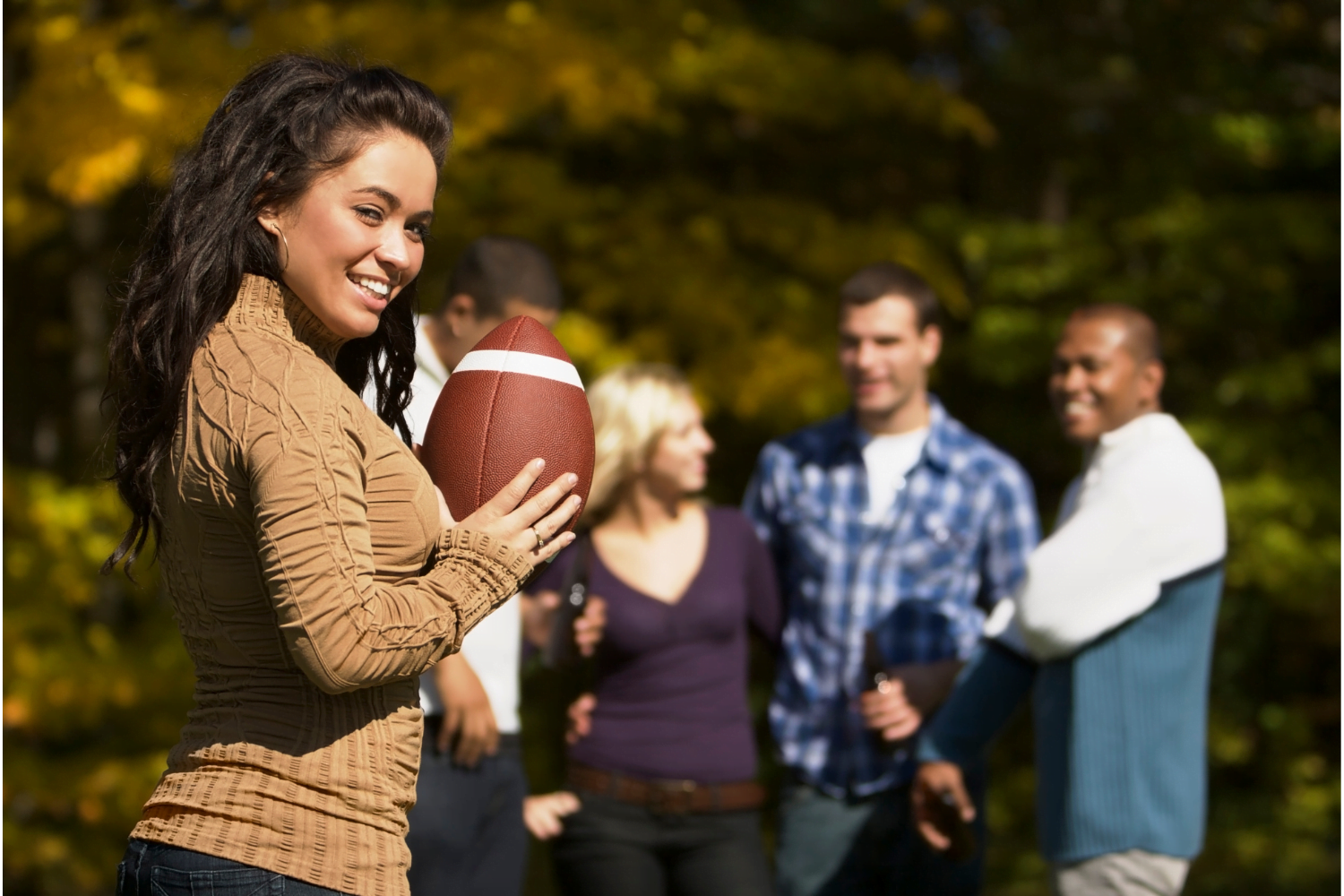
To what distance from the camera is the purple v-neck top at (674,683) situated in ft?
11.3

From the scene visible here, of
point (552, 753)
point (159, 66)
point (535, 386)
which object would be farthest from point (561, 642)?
point (552, 753)

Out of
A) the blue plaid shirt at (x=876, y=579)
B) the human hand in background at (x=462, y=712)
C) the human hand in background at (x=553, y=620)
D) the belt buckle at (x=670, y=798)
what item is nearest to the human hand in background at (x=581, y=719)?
the human hand in background at (x=553, y=620)

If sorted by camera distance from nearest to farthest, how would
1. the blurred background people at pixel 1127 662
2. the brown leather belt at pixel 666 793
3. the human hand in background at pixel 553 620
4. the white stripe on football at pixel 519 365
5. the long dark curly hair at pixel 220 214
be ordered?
the long dark curly hair at pixel 220 214
the white stripe on football at pixel 519 365
the blurred background people at pixel 1127 662
the brown leather belt at pixel 666 793
the human hand in background at pixel 553 620

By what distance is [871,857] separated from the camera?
11.7 ft

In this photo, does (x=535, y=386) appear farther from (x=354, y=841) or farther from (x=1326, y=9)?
(x=1326, y=9)

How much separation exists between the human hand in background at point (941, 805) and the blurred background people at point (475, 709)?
3.06 ft

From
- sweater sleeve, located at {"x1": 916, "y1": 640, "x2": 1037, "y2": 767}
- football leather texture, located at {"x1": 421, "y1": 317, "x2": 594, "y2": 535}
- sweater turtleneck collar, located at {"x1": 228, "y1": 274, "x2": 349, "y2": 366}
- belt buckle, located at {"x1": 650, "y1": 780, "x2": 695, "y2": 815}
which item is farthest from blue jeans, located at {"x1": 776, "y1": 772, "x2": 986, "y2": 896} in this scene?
sweater turtleneck collar, located at {"x1": 228, "y1": 274, "x2": 349, "y2": 366}

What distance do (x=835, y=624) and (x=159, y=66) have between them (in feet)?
12.6

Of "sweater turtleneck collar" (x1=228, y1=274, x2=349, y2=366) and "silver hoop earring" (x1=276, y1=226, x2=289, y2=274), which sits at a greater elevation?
"silver hoop earring" (x1=276, y1=226, x2=289, y2=274)

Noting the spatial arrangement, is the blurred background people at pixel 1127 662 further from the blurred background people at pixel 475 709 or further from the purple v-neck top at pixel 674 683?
the blurred background people at pixel 475 709

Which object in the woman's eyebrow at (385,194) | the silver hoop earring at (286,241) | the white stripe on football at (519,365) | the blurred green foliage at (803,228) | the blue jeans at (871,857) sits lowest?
the blue jeans at (871,857)

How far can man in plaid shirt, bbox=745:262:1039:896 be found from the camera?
3592mm

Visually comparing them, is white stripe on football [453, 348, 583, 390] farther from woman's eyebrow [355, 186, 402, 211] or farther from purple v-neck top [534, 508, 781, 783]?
purple v-neck top [534, 508, 781, 783]

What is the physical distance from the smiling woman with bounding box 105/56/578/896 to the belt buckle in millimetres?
1491
